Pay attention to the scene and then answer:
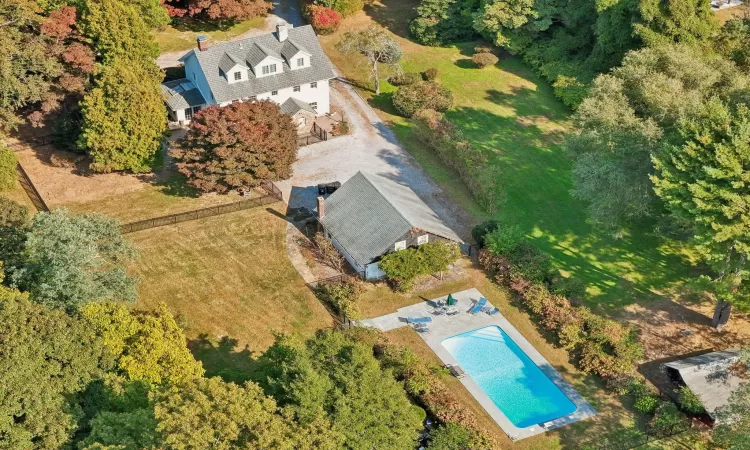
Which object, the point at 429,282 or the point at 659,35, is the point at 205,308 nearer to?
the point at 429,282

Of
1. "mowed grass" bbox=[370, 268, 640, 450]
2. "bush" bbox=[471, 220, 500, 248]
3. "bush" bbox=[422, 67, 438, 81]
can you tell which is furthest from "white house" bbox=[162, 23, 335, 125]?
"mowed grass" bbox=[370, 268, 640, 450]

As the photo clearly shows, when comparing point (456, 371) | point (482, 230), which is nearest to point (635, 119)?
point (482, 230)

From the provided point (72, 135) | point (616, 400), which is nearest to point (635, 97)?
point (616, 400)

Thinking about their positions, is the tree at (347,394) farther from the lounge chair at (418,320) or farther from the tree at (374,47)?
the tree at (374,47)

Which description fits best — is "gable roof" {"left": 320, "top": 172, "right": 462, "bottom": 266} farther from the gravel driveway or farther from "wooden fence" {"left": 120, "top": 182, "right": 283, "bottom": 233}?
"wooden fence" {"left": 120, "top": 182, "right": 283, "bottom": 233}

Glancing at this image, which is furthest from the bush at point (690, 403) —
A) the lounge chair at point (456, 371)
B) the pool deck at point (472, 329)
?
the lounge chair at point (456, 371)
